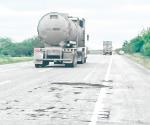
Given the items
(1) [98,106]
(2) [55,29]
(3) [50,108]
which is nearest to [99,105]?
(1) [98,106]

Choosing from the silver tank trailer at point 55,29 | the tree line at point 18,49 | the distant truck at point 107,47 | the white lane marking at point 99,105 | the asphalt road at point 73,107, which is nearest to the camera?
the asphalt road at point 73,107

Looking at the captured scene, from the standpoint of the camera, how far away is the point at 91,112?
10492mm

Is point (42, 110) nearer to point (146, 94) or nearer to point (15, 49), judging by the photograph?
point (146, 94)

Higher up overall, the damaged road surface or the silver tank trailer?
the silver tank trailer

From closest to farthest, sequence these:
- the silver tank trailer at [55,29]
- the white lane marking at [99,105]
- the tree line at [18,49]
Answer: the white lane marking at [99,105]
the silver tank trailer at [55,29]
the tree line at [18,49]

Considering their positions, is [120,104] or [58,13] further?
[58,13]

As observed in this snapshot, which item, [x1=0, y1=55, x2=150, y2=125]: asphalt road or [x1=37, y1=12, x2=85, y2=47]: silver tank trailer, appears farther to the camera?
[x1=37, y1=12, x2=85, y2=47]: silver tank trailer

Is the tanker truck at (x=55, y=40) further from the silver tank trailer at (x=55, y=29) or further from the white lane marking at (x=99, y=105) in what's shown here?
the white lane marking at (x=99, y=105)

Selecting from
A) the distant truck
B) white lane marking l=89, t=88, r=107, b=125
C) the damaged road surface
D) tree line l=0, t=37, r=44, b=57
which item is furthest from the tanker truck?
the distant truck

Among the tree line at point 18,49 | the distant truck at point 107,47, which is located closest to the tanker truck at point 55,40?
the tree line at point 18,49

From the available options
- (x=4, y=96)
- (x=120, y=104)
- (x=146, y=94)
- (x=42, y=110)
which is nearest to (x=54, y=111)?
(x=42, y=110)

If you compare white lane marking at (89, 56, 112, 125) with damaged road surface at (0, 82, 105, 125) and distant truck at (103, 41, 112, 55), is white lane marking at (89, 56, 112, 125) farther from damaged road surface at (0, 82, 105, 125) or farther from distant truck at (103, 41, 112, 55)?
distant truck at (103, 41, 112, 55)

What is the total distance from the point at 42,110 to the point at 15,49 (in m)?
70.9

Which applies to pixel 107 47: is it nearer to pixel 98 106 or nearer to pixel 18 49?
pixel 18 49
